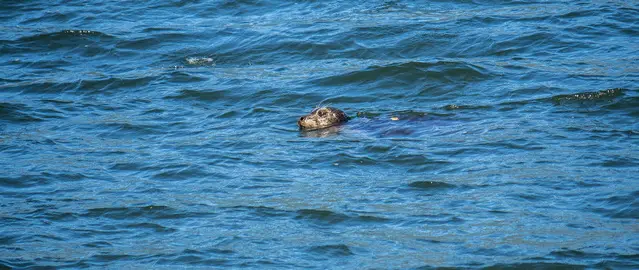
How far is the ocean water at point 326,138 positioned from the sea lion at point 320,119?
0.19 m

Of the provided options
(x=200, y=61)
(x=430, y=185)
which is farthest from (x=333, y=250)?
(x=200, y=61)

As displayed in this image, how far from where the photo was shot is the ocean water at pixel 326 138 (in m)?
7.84

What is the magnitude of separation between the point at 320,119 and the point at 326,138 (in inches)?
16.9

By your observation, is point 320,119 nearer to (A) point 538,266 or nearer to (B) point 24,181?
(B) point 24,181

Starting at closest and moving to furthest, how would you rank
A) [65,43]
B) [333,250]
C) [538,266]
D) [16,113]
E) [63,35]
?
[538,266]
[333,250]
[16,113]
[65,43]
[63,35]

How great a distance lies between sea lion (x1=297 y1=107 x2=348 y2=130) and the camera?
452 inches

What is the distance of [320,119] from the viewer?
11500mm

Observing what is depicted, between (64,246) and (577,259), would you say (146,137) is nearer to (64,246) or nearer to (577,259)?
(64,246)

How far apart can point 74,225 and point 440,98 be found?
5604 millimetres

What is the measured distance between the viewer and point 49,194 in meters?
9.59

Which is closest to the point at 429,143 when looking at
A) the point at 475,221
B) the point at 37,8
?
the point at 475,221

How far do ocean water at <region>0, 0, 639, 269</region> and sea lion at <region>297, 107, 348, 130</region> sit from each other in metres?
0.19

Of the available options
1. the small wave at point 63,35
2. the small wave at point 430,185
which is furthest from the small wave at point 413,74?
the small wave at point 63,35

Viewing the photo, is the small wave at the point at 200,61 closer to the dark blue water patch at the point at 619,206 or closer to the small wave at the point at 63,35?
the small wave at the point at 63,35
